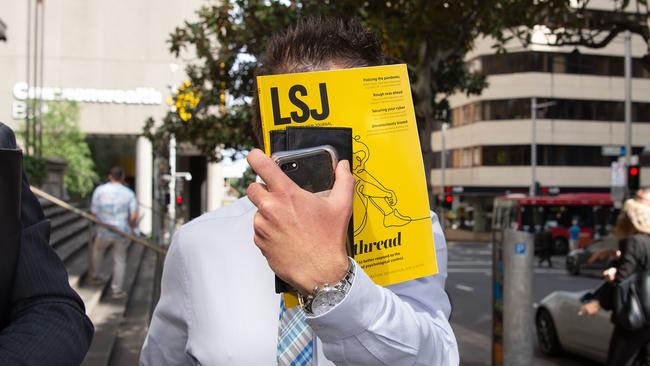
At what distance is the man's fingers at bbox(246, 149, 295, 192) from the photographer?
99 cm

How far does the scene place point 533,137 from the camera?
47000 mm

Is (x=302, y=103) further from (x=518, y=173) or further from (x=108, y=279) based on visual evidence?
(x=518, y=173)

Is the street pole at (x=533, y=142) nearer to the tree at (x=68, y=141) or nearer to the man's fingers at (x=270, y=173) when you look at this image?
the tree at (x=68, y=141)

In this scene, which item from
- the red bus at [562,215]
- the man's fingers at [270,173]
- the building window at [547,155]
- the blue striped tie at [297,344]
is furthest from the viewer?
the building window at [547,155]

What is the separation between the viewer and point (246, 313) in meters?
1.44

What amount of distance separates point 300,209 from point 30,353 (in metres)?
0.49

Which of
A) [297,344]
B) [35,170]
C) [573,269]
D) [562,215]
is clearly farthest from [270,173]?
[562,215]

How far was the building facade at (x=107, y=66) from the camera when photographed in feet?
123

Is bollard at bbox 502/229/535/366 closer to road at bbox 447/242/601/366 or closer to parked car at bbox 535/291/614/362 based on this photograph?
road at bbox 447/242/601/366

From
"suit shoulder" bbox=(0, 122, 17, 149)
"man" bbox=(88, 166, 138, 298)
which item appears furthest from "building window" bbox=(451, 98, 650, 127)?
"suit shoulder" bbox=(0, 122, 17, 149)

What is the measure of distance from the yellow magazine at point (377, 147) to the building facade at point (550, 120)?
4885 centimetres

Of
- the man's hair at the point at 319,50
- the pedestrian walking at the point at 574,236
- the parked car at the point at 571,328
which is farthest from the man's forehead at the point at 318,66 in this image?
the pedestrian walking at the point at 574,236

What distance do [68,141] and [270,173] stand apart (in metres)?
38.8

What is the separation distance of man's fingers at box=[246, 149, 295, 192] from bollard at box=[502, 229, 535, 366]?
607 centimetres
